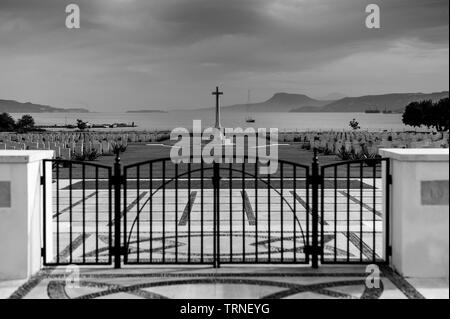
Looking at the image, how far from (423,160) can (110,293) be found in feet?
10.7

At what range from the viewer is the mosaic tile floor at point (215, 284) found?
17.4 ft

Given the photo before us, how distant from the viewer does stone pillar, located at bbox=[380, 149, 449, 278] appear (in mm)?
5910

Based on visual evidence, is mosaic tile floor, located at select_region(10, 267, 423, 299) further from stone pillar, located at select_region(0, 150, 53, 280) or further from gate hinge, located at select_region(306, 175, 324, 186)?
gate hinge, located at select_region(306, 175, 324, 186)

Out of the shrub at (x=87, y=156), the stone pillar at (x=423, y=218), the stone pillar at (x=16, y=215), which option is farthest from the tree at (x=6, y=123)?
the stone pillar at (x=423, y=218)

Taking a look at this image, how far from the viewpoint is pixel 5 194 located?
584 cm

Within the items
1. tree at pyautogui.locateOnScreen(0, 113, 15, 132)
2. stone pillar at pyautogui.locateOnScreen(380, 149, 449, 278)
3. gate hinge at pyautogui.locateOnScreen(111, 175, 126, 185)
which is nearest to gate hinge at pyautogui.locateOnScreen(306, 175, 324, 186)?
stone pillar at pyautogui.locateOnScreen(380, 149, 449, 278)

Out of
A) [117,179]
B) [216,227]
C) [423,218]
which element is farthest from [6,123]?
[423,218]

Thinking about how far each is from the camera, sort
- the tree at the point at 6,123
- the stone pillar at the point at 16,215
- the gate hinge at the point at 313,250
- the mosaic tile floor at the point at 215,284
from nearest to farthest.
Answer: the mosaic tile floor at the point at 215,284 → the stone pillar at the point at 16,215 → the gate hinge at the point at 313,250 → the tree at the point at 6,123

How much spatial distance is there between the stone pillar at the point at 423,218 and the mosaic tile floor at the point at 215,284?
29 centimetres

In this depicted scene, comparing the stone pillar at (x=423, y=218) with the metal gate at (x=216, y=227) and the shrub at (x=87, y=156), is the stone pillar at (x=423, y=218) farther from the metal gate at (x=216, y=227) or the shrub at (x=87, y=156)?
the shrub at (x=87, y=156)

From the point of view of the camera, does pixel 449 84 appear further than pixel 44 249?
No

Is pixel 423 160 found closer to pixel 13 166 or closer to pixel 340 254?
pixel 340 254
